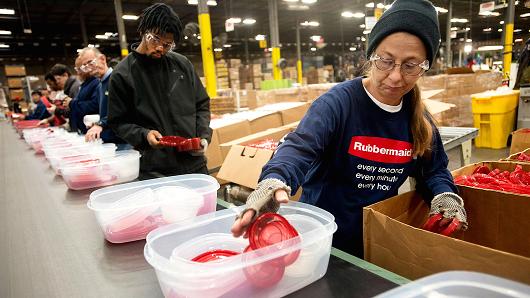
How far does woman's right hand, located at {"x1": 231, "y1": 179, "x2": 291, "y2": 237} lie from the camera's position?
0.67 metres

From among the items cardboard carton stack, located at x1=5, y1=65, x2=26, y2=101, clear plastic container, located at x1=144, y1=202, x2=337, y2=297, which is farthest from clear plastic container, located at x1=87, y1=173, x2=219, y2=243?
cardboard carton stack, located at x1=5, y1=65, x2=26, y2=101

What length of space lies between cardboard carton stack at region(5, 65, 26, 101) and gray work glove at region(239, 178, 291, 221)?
576 inches

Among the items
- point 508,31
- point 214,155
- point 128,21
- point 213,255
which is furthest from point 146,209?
point 128,21

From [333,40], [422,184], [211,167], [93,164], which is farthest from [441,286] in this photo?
[333,40]

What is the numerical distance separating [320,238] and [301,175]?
0.93 feet

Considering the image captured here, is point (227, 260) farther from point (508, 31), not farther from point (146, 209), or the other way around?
point (508, 31)

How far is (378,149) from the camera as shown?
110cm

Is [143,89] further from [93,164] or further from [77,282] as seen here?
[77,282]

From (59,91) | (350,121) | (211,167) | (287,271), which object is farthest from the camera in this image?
(59,91)

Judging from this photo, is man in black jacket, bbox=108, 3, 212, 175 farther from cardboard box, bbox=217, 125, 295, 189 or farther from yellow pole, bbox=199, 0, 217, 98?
yellow pole, bbox=199, 0, 217, 98

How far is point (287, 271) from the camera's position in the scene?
64 centimetres

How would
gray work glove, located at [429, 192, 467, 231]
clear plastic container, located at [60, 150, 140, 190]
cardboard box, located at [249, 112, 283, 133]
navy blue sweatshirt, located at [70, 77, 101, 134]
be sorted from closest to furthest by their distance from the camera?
gray work glove, located at [429, 192, 467, 231] < clear plastic container, located at [60, 150, 140, 190] < navy blue sweatshirt, located at [70, 77, 101, 134] < cardboard box, located at [249, 112, 283, 133]

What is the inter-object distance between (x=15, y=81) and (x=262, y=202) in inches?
591

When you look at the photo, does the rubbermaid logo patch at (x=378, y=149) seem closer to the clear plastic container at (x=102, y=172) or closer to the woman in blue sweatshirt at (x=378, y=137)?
the woman in blue sweatshirt at (x=378, y=137)
